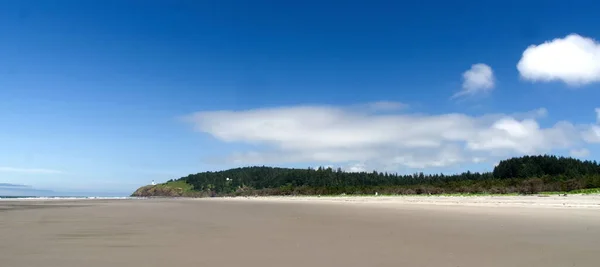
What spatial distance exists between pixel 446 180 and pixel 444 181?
6.61 m

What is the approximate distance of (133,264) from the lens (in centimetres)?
775

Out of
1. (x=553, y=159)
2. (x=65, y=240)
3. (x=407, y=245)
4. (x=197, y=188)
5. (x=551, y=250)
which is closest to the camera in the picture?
(x=551, y=250)

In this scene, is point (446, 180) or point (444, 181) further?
point (446, 180)

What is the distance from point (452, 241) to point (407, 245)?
1.72 m

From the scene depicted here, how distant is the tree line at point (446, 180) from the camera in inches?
2029

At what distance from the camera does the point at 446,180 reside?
111125mm

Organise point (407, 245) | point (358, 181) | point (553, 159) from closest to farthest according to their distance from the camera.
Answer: point (407, 245) < point (553, 159) < point (358, 181)

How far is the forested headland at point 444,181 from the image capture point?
51188mm

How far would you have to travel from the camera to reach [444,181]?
105 meters

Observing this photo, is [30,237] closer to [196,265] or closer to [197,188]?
[196,265]

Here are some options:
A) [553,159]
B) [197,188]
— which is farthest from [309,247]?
[197,188]

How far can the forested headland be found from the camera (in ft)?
168

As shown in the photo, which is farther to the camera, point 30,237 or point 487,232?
point 487,232

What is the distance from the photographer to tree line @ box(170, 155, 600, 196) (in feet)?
169
